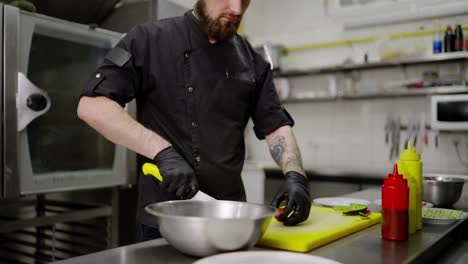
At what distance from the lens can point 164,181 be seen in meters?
1.07

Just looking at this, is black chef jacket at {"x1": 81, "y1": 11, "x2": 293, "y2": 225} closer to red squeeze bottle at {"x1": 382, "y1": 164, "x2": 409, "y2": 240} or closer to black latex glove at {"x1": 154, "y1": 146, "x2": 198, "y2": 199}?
black latex glove at {"x1": 154, "y1": 146, "x2": 198, "y2": 199}

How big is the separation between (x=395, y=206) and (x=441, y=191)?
70 cm

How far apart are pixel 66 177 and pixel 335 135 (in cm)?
273

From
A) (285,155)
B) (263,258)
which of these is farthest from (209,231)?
(285,155)

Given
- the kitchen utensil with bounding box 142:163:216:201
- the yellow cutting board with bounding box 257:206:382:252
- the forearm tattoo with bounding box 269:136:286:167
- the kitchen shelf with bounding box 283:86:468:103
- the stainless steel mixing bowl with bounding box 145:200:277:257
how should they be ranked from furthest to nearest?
the kitchen shelf with bounding box 283:86:468:103
the forearm tattoo with bounding box 269:136:286:167
the kitchen utensil with bounding box 142:163:216:201
the yellow cutting board with bounding box 257:206:382:252
the stainless steel mixing bowl with bounding box 145:200:277:257

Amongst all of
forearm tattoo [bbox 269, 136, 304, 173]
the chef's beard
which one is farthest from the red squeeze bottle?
the chef's beard

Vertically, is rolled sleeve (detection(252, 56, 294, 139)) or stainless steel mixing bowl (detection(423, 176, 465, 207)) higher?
rolled sleeve (detection(252, 56, 294, 139))

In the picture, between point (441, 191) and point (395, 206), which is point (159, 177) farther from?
point (441, 191)

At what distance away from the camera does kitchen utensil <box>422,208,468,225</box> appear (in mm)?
1297

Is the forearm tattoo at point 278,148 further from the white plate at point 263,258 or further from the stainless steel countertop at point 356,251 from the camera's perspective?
the white plate at point 263,258

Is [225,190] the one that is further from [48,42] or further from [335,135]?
[335,135]

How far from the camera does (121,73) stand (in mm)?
1328

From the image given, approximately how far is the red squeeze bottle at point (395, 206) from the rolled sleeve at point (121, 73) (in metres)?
0.83

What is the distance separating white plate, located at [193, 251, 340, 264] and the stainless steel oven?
4.64 feet
